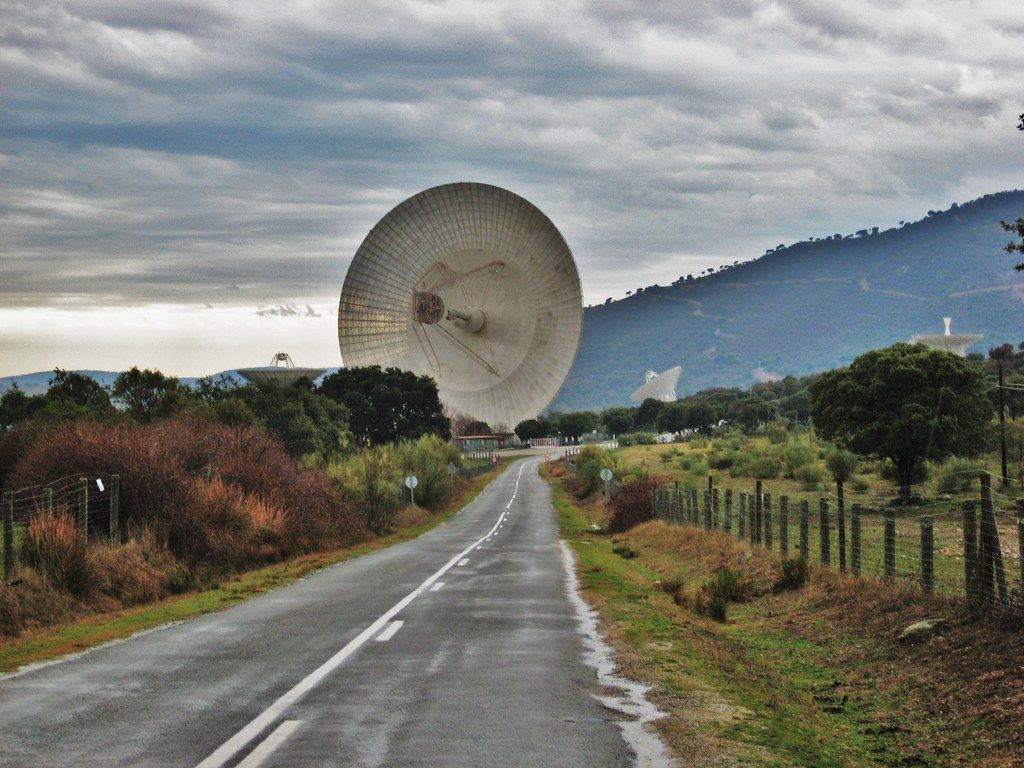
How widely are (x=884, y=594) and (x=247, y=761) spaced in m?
10.8

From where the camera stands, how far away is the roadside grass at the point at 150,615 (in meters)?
12.8

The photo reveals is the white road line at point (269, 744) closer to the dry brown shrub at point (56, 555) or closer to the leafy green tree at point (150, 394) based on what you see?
the dry brown shrub at point (56, 555)

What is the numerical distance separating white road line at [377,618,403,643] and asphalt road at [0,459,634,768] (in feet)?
0.12

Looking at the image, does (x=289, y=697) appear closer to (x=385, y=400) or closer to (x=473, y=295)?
(x=473, y=295)

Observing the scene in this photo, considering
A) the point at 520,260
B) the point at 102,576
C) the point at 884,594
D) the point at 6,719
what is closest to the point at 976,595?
the point at 884,594

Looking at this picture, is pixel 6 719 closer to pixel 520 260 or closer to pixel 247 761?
pixel 247 761

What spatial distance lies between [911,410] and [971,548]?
39.8 m

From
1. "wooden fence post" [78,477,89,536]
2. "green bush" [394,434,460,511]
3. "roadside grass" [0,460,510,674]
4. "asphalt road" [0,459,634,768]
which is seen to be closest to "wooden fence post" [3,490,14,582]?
"roadside grass" [0,460,510,674]

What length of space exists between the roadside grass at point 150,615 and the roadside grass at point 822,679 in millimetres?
5933

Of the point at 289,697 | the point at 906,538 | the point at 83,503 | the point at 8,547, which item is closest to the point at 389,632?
the point at 289,697

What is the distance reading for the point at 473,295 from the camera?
97062 millimetres

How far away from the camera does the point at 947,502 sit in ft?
146

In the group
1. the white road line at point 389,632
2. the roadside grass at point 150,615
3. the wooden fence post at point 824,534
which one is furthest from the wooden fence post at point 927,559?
the roadside grass at point 150,615

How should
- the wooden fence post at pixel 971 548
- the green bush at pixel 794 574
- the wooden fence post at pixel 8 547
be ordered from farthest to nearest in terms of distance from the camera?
the green bush at pixel 794 574 < the wooden fence post at pixel 8 547 < the wooden fence post at pixel 971 548
